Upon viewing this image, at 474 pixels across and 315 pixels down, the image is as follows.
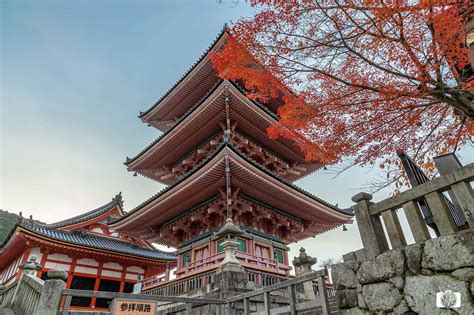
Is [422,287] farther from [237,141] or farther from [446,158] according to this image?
[237,141]

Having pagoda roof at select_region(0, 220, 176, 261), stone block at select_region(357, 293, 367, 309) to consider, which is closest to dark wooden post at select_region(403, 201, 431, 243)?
stone block at select_region(357, 293, 367, 309)

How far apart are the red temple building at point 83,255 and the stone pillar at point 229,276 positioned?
24.4 ft

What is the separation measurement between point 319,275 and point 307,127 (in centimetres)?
567

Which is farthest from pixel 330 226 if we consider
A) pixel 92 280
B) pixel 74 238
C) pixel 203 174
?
pixel 74 238

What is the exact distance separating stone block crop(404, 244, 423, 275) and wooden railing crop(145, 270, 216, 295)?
18.5ft

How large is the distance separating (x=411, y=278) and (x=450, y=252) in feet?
1.97

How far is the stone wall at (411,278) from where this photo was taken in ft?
10.3

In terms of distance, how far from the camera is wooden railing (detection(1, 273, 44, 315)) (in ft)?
20.0

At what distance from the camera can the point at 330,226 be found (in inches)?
554

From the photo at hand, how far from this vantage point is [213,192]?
36.5ft

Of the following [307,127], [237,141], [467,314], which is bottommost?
[467,314]

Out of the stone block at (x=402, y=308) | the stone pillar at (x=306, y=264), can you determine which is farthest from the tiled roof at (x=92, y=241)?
the stone block at (x=402, y=308)

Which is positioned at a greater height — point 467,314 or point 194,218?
point 194,218

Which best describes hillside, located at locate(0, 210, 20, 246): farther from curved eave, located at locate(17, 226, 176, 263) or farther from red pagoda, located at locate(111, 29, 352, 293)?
red pagoda, located at locate(111, 29, 352, 293)
